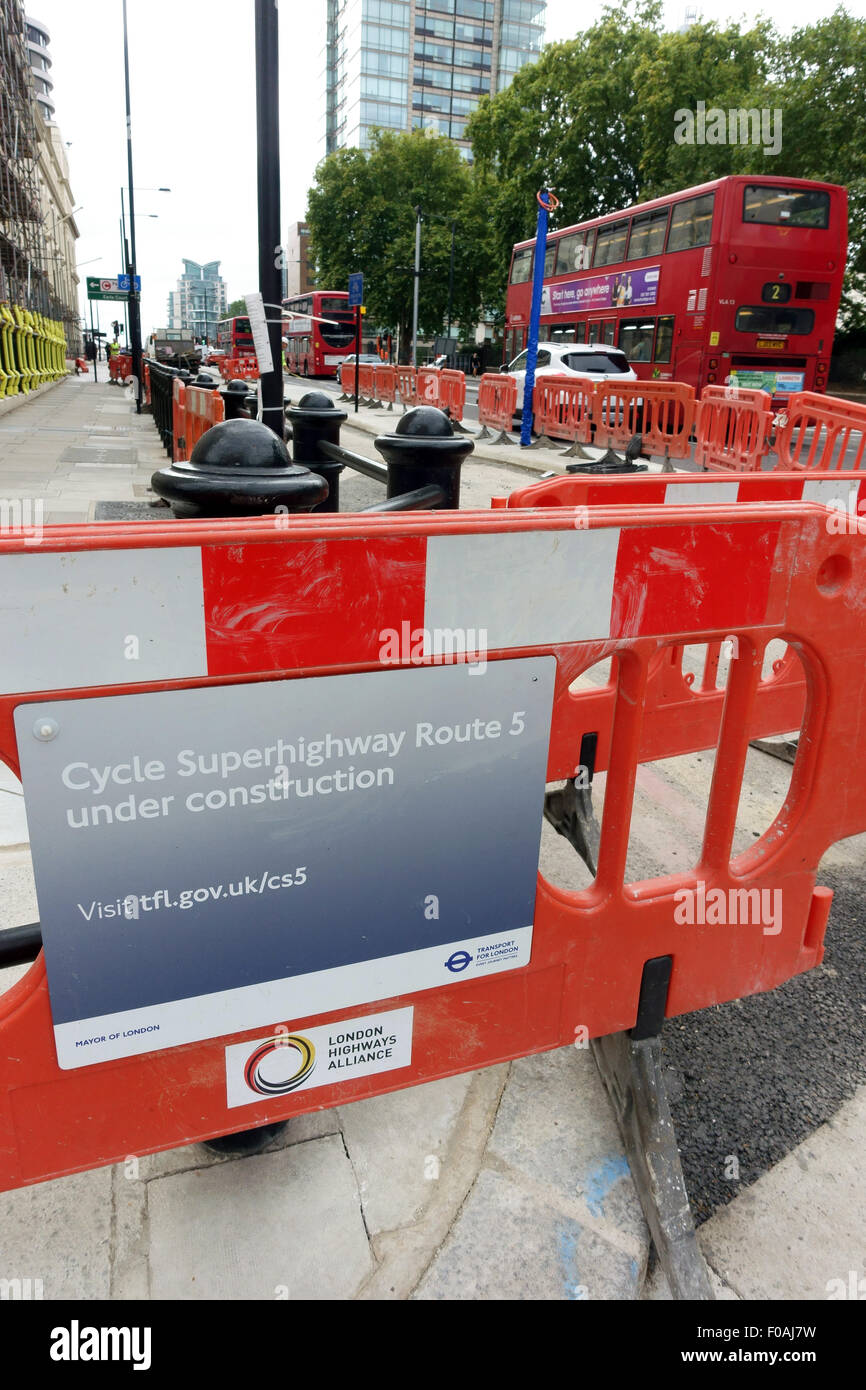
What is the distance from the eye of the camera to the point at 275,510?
7.01ft

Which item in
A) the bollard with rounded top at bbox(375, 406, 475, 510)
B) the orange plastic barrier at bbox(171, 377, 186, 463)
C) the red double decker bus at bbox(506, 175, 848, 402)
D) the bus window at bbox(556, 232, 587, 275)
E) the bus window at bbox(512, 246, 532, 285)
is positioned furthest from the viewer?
the bus window at bbox(512, 246, 532, 285)

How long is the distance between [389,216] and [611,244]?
4572cm

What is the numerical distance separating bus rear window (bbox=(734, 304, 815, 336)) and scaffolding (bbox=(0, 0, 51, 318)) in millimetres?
17575

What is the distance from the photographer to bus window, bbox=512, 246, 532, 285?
957 inches

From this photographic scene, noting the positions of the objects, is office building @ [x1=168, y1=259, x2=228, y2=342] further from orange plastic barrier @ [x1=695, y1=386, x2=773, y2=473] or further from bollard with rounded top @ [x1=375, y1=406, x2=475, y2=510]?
bollard with rounded top @ [x1=375, y1=406, x2=475, y2=510]

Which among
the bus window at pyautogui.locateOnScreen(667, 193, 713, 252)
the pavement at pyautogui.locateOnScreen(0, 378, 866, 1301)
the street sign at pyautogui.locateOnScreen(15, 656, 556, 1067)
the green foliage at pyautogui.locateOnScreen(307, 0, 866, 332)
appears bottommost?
the pavement at pyautogui.locateOnScreen(0, 378, 866, 1301)

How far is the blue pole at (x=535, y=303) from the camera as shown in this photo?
44.3 feet

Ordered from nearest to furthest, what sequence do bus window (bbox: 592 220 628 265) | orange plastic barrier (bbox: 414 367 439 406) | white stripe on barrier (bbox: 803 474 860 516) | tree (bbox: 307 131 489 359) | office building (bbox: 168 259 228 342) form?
white stripe on barrier (bbox: 803 474 860 516) < bus window (bbox: 592 220 628 265) < orange plastic barrier (bbox: 414 367 439 406) < tree (bbox: 307 131 489 359) < office building (bbox: 168 259 228 342)

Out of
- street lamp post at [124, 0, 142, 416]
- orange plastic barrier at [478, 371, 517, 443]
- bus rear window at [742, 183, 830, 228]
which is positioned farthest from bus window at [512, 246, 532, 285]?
street lamp post at [124, 0, 142, 416]

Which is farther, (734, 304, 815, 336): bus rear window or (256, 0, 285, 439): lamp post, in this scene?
(734, 304, 815, 336): bus rear window

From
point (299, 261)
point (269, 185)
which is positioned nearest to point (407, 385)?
point (269, 185)

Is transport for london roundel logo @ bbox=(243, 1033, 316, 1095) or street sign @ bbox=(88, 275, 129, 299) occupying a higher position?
street sign @ bbox=(88, 275, 129, 299)

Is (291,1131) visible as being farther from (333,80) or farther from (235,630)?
(333,80)

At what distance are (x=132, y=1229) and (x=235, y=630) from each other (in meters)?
1.22
